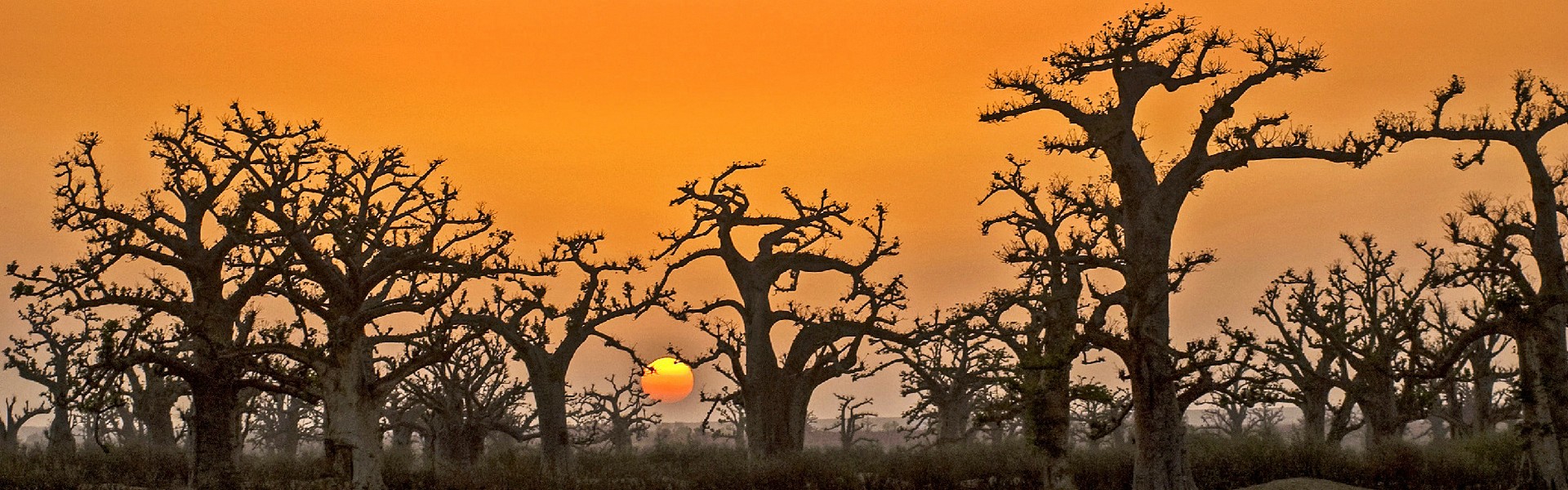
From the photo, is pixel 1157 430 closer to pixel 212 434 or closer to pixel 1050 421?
pixel 1050 421

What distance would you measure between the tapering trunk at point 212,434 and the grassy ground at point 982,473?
205 centimetres

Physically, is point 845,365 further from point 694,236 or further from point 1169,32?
point 1169,32

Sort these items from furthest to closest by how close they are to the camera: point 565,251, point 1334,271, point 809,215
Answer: point 1334,271, point 809,215, point 565,251

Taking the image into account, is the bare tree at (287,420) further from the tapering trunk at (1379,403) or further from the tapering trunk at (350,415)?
the tapering trunk at (1379,403)

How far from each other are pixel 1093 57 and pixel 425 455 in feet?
91.9

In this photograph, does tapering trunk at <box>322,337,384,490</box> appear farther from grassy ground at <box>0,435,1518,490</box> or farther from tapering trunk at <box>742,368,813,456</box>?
tapering trunk at <box>742,368,813,456</box>

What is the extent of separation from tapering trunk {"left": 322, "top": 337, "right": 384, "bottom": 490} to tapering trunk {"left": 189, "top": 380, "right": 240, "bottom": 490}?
164 inches

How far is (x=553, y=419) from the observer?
37.3 metres

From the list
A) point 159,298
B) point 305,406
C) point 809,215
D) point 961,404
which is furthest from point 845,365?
point 305,406

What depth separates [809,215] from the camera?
131ft

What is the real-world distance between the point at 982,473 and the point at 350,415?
51.2 feet

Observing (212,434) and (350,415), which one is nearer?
(350,415)

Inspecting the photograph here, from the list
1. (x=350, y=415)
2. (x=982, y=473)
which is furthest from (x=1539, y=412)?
(x=350, y=415)

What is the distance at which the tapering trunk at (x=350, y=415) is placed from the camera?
2750 centimetres
